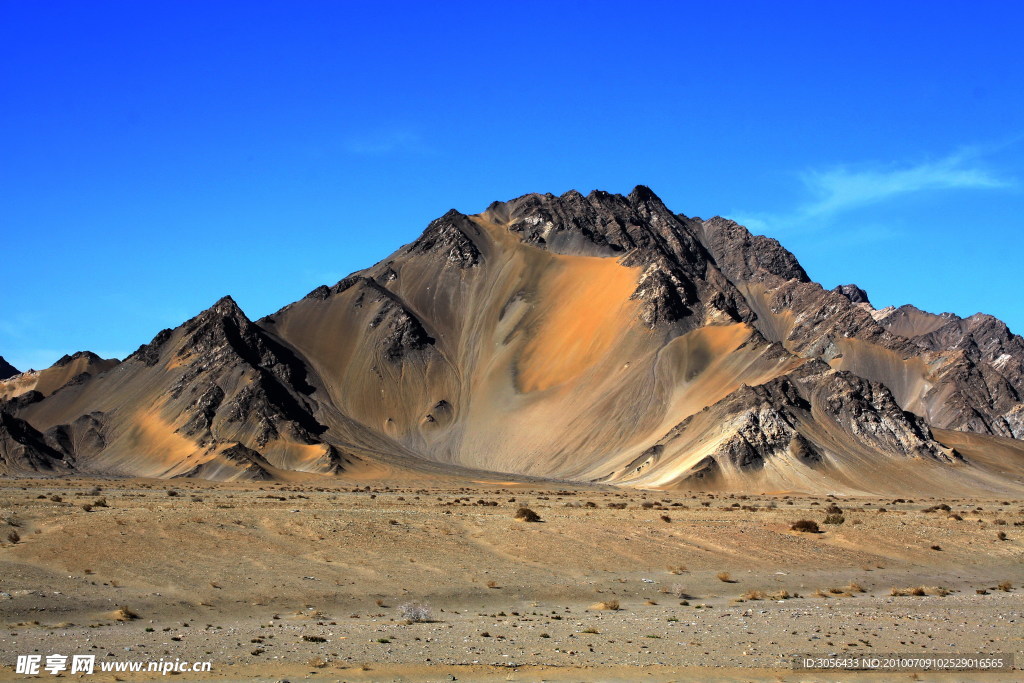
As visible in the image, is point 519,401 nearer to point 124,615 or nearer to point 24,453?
point 24,453

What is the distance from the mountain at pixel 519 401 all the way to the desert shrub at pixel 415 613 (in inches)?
3453

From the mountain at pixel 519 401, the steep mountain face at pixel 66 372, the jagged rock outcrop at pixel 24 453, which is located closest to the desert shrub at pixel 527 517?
the mountain at pixel 519 401

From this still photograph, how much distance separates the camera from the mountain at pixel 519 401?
124m

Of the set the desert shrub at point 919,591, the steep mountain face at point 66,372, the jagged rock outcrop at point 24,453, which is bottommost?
the desert shrub at point 919,591

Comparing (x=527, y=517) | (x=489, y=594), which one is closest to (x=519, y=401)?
(x=527, y=517)

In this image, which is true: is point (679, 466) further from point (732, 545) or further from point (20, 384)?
point (20, 384)

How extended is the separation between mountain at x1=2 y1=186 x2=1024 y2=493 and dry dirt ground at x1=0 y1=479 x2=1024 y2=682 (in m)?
70.9

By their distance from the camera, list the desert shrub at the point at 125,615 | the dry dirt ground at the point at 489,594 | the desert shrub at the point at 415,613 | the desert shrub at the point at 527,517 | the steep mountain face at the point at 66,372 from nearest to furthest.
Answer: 1. the dry dirt ground at the point at 489,594
2. the desert shrub at the point at 125,615
3. the desert shrub at the point at 415,613
4. the desert shrub at the point at 527,517
5. the steep mountain face at the point at 66,372

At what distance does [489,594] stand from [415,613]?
5200 millimetres

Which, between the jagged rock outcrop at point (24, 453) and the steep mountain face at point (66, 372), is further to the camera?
the steep mountain face at point (66, 372)

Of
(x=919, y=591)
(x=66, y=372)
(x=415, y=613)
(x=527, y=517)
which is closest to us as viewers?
(x=415, y=613)

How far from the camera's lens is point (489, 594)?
32.3 m

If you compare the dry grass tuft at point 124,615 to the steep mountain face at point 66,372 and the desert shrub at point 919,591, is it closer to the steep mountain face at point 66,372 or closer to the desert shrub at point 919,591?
the desert shrub at point 919,591

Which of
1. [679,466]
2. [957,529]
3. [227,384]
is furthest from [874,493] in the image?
[227,384]
